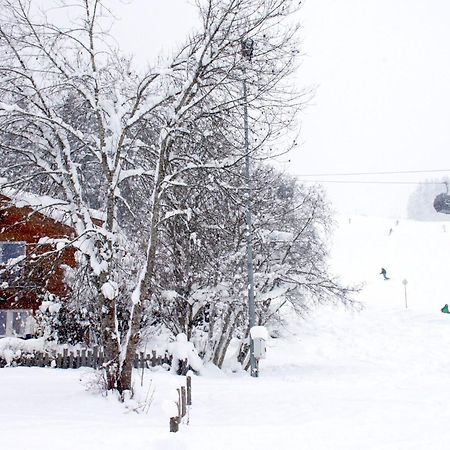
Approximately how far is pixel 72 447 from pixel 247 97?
7255 millimetres

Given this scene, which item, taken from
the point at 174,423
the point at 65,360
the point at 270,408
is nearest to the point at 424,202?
the point at 65,360

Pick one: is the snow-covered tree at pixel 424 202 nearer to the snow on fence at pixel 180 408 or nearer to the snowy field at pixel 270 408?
the snowy field at pixel 270 408

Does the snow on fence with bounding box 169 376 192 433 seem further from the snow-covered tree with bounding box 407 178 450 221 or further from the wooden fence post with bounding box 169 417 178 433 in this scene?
the snow-covered tree with bounding box 407 178 450 221

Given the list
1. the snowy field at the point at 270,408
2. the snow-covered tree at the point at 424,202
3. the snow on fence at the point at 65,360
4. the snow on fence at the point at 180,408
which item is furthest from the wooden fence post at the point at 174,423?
the snow-covered tree at the point at 424,202

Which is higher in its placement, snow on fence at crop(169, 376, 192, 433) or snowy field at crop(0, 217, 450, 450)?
snow on fence at crop(169, 376, 192, 433)

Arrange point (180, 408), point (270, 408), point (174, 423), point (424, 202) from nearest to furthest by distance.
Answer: point (174, 423), point (180, 408), point (270, 408), point (424, 202)

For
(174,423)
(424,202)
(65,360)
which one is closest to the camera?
(174,423)

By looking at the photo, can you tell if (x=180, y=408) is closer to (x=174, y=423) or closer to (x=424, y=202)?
(x=174, y=423)

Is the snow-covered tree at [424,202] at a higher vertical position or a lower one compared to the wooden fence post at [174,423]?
higher

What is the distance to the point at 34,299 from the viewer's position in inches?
956

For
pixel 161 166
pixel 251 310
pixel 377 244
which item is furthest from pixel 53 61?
pixel 377 244

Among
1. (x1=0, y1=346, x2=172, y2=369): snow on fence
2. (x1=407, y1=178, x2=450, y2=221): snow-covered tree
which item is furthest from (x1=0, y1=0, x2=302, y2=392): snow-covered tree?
(x1=407, y1=178, x2=450, y2=221): snow-covered tree

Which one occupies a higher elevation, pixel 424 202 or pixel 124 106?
pixel 424 202

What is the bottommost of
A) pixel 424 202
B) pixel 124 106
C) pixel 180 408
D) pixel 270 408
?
pixel 270 408
